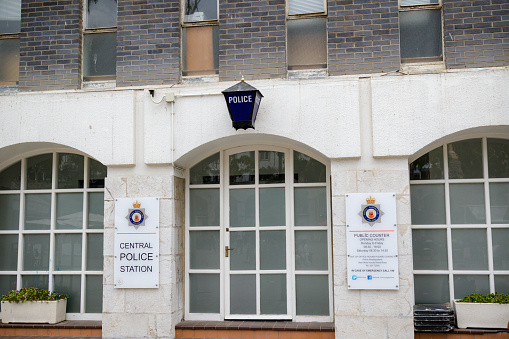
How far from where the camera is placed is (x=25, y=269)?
8211 mm

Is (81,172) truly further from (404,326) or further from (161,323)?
(404,326)

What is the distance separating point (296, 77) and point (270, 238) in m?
2.30

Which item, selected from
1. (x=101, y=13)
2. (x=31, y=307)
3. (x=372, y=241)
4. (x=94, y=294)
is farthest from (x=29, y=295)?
(x=372, y=241)

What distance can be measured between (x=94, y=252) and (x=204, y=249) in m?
1.67

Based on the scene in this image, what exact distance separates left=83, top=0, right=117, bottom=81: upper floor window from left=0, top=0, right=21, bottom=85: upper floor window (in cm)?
112

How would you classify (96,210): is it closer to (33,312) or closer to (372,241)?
(33,312)

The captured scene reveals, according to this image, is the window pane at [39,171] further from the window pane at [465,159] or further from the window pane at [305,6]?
the window pane at [465,159]

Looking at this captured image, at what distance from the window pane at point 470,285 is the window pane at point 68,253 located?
17.7 ft

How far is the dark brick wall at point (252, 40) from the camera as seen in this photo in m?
7.40

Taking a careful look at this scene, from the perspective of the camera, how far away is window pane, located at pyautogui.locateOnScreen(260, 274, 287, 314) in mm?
7559

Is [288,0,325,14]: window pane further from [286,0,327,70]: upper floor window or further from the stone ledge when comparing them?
the stone ledge

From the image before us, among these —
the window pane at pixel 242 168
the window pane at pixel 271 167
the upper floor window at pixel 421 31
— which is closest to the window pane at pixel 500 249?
the upper floor window at pixel 421 31

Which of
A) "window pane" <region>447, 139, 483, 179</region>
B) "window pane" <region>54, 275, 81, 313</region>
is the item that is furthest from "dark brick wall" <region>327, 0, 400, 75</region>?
"window pane" <region>54, 275, 81, 313</region>

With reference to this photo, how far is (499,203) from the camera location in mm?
7246
